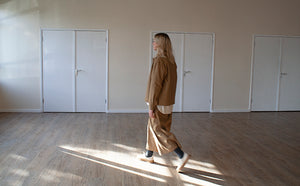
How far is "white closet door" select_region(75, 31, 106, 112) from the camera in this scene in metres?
6.18

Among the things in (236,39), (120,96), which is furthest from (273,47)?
(120,96)

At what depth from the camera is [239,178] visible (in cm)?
279

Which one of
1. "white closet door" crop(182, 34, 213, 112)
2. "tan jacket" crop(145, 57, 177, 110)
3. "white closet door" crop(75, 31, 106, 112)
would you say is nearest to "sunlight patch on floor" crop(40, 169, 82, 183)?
"tan jacket" crop(145, 57, 177, 110)

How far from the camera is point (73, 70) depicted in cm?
621

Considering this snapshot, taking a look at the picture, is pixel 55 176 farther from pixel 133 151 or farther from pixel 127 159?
pixel 133 151

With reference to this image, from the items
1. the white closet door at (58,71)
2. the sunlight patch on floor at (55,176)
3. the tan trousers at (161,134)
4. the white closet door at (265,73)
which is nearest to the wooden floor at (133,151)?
the sunlight patch on floor at (55,176)

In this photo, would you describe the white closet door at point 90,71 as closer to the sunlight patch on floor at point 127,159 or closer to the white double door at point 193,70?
the white double door at point 193,70

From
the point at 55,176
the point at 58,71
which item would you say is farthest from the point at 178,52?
the point at 55,176

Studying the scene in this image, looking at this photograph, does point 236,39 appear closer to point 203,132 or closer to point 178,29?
point 178,29

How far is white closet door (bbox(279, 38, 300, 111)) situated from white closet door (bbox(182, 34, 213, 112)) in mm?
1975

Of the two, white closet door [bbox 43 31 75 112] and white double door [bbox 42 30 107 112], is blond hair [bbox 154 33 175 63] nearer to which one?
white double door [bbox 42 30 107 112]

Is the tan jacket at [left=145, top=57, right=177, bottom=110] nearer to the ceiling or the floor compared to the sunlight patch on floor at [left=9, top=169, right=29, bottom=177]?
nearer to the ceiling

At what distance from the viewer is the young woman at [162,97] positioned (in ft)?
8.98

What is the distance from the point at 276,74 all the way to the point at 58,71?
17.8ft
